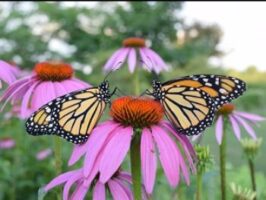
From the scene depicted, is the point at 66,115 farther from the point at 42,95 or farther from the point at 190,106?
the point at 190,106

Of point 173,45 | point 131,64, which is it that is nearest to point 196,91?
point 131,64

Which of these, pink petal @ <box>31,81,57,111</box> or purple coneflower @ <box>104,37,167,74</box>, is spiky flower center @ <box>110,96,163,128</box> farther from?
purple coneflower @ <box>104,37,167,74</box>

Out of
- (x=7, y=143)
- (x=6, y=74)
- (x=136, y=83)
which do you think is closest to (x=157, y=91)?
(x=6, y=74)

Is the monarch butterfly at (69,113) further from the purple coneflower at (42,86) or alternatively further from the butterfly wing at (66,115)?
the purple coneflower at (42,86)

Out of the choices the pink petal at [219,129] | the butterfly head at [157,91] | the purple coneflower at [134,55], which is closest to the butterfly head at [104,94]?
the butterfly head at [157,91]

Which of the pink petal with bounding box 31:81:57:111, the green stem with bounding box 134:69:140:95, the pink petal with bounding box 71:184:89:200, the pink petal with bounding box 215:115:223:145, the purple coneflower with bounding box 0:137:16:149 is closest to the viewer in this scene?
the pink petal with bounding box 71:184:89:200

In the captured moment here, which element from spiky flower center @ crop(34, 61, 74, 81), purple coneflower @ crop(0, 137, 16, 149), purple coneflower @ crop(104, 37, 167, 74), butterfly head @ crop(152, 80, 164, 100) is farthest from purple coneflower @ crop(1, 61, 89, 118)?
purple coneflower @ crop(0, 137, 16, 149)

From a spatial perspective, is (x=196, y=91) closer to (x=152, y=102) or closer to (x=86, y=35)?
(x=152, y=102)
